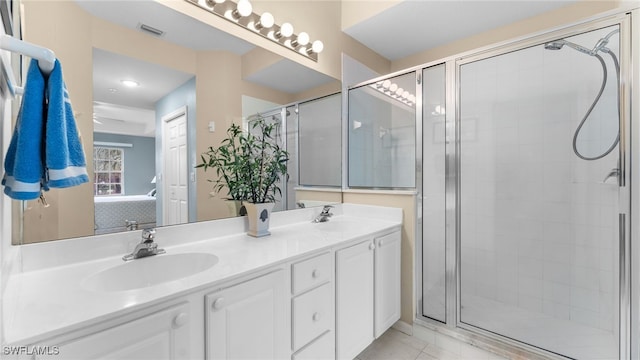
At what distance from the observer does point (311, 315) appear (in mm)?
1284

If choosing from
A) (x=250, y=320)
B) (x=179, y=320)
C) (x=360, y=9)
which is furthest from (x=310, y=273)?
(x=360, y=9)

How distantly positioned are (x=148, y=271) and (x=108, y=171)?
1.55ft

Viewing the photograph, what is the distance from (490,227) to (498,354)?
0.89m

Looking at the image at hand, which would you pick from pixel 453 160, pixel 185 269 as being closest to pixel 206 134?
pixel 185 269

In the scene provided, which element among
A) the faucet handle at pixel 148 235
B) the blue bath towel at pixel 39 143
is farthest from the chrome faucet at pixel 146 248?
the blue bath towel at pixel 39 143

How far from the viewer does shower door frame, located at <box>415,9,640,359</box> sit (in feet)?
4.47

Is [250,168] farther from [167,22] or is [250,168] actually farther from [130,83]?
[167,22]

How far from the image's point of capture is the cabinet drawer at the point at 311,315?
1211 millimetres

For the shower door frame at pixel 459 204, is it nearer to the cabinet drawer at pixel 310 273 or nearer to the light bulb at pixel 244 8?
the cabinet drawer at pixel 310 273

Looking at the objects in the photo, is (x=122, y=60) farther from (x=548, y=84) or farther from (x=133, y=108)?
(x=548, y=84)

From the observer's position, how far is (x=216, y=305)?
2.99 feet

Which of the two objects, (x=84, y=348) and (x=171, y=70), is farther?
(x=171, y=70)

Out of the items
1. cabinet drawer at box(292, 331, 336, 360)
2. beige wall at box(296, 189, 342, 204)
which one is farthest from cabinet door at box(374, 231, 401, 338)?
beige wall at box(296, 189, 342, 204)

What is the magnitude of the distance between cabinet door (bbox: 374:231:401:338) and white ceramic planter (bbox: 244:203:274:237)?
71cm
